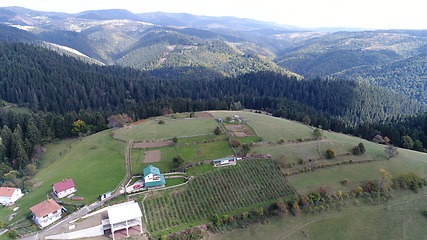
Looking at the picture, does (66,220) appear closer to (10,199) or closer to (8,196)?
(8,196)

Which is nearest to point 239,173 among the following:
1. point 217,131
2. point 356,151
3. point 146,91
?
point 217,131

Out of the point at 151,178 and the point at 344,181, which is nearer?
the point at 151,178

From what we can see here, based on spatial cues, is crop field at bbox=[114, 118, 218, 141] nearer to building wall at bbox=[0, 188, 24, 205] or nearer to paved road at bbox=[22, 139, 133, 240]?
paved road at bbox=[22, 139, 133, 240]

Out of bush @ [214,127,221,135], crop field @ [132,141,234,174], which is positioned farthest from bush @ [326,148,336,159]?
bush @ [214,127,221,135]

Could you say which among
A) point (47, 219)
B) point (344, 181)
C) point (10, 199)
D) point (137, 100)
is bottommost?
point (137, 100)

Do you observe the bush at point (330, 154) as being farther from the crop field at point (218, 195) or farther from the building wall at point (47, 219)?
the building wall at point (47, 219)

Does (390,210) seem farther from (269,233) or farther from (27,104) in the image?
(27,104)

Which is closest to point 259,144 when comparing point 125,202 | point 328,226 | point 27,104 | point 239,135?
point 239,135

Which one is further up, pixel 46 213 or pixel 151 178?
pixel 151 178
